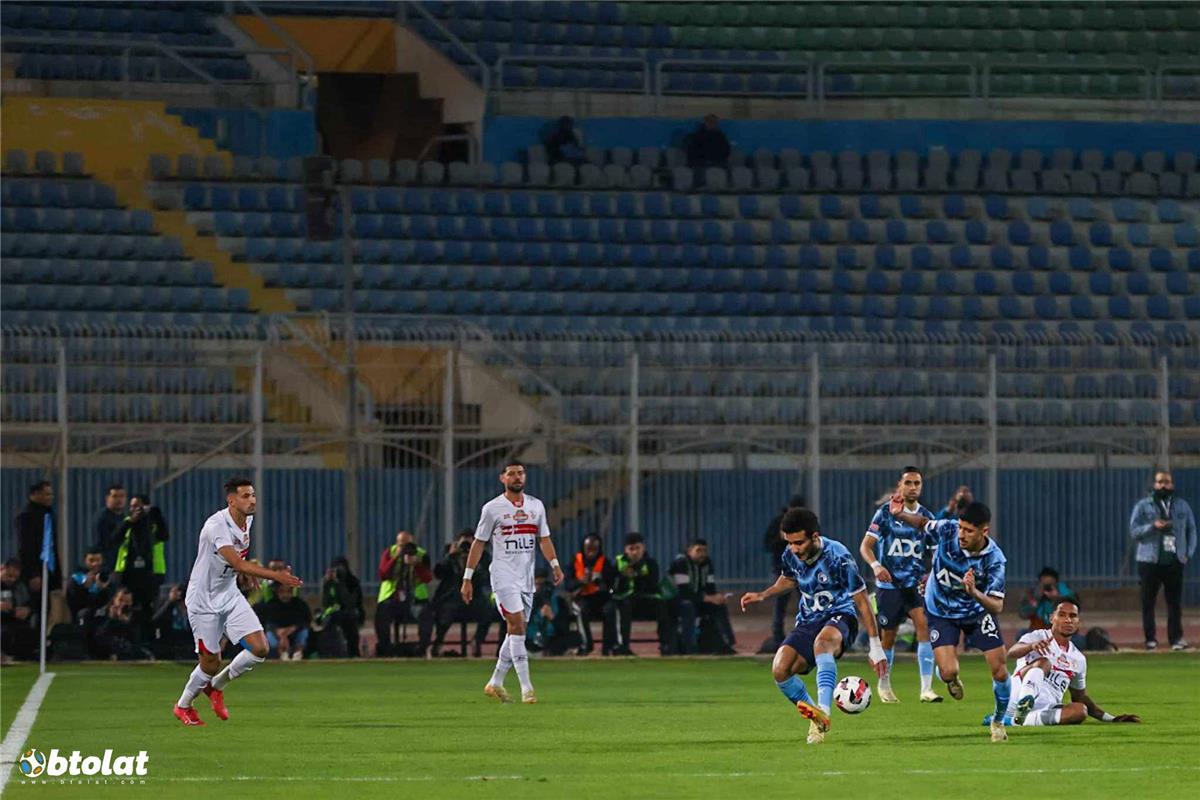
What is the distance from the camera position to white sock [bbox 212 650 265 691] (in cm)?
1575

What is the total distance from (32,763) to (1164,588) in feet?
50.6

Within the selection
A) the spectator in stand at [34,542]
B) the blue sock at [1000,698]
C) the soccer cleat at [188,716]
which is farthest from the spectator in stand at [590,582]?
the blue sock at [1000,698]

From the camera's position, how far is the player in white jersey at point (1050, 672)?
15.3m

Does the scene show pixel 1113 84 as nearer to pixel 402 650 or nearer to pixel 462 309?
pixel 462 309

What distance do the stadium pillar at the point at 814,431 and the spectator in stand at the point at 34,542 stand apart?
9.05 meters

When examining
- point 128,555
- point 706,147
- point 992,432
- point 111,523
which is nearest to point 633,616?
point 992,432

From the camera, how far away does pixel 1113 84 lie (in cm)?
3881

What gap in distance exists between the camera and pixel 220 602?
1575 centimetres

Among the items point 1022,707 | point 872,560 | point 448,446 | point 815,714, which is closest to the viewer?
point 815,714

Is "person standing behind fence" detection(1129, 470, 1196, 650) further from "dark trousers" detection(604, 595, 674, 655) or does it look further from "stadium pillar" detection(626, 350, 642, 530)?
"stadium pillar" detection(626, 350, 642, 530)

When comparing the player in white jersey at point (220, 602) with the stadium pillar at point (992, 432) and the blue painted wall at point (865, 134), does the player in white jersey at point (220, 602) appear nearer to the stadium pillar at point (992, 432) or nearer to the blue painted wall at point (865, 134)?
the stadium pillar at point (992, 432)

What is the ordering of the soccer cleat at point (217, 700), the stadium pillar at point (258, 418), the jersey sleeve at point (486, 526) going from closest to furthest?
the soccer cleat at point (217, 700) → the jersey sleeve at point (486, 526) → the stadium pillar at point (258, 418)

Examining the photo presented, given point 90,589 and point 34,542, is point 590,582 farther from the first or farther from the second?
point 34,542

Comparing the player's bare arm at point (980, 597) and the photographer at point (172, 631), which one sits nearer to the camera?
the player's bare arm at point (980, 597)
